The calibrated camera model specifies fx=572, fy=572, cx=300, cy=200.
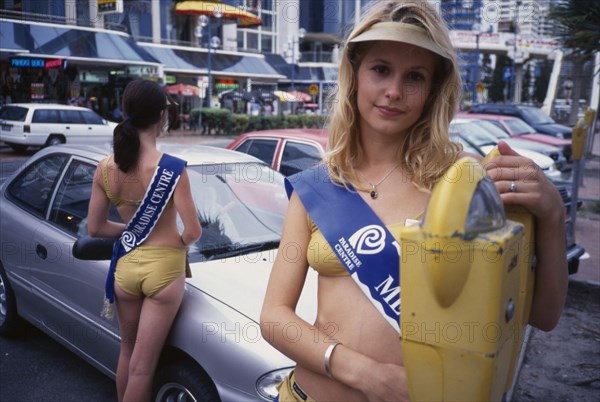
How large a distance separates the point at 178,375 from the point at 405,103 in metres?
1.79

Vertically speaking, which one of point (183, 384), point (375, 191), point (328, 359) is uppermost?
point (375, 191)

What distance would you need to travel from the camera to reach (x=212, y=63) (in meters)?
35.7

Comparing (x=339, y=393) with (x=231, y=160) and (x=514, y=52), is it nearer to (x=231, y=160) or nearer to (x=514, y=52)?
(x=231, y=160)

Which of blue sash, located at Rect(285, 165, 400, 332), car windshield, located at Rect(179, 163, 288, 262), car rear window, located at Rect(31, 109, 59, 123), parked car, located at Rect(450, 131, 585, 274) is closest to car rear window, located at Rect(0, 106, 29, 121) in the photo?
car rear window, located at Rect(31, 109, 59, 123)

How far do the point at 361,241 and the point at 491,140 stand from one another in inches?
381

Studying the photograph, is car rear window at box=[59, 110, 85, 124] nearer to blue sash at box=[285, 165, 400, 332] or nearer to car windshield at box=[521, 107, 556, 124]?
car windshield at box=[521, 107, 556, 124]

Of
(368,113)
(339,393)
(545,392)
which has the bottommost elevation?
(545,392)

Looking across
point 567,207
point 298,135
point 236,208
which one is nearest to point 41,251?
point 236,208

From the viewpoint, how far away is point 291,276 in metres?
1.52

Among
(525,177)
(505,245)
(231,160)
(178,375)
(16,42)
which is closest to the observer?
(505,245)

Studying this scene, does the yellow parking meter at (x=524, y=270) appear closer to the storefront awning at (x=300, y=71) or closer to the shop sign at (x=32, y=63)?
the shop sign at (x=32, y=63)

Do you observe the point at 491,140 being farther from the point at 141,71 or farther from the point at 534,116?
the point at 141,71

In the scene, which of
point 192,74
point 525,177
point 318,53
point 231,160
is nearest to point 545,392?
point 231,160

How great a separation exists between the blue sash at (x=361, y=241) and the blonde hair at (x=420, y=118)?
0.23ft
